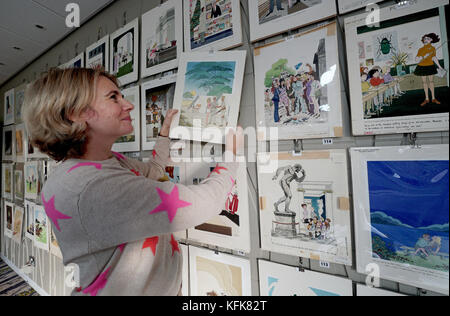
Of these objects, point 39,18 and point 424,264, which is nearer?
point 424,264

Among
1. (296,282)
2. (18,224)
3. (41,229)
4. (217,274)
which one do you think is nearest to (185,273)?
(217,274)

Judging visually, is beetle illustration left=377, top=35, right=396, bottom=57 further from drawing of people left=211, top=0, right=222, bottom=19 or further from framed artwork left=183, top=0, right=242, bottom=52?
drawing of people left=211, top=0, right=222, bottom=19

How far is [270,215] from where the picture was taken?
28.1 inches

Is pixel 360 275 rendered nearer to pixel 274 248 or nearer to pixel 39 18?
pixel 274 248

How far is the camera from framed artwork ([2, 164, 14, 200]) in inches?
81.4

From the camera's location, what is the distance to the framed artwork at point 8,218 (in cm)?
200

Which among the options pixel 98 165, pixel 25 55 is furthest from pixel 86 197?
pixel 25 55

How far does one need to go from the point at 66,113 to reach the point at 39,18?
1.34 meters

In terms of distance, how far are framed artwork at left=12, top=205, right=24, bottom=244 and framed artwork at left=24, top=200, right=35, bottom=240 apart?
0.16 meters

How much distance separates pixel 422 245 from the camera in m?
0.50

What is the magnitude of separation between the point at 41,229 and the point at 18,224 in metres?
Result: 0.61

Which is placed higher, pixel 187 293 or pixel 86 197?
pixel 86 197

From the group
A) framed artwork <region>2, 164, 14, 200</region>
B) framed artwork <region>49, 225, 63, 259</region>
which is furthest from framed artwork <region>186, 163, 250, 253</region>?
framed artwork <region>2, 164, 14, 200</region>

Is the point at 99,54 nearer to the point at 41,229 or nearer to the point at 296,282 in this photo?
the point at 41,229
